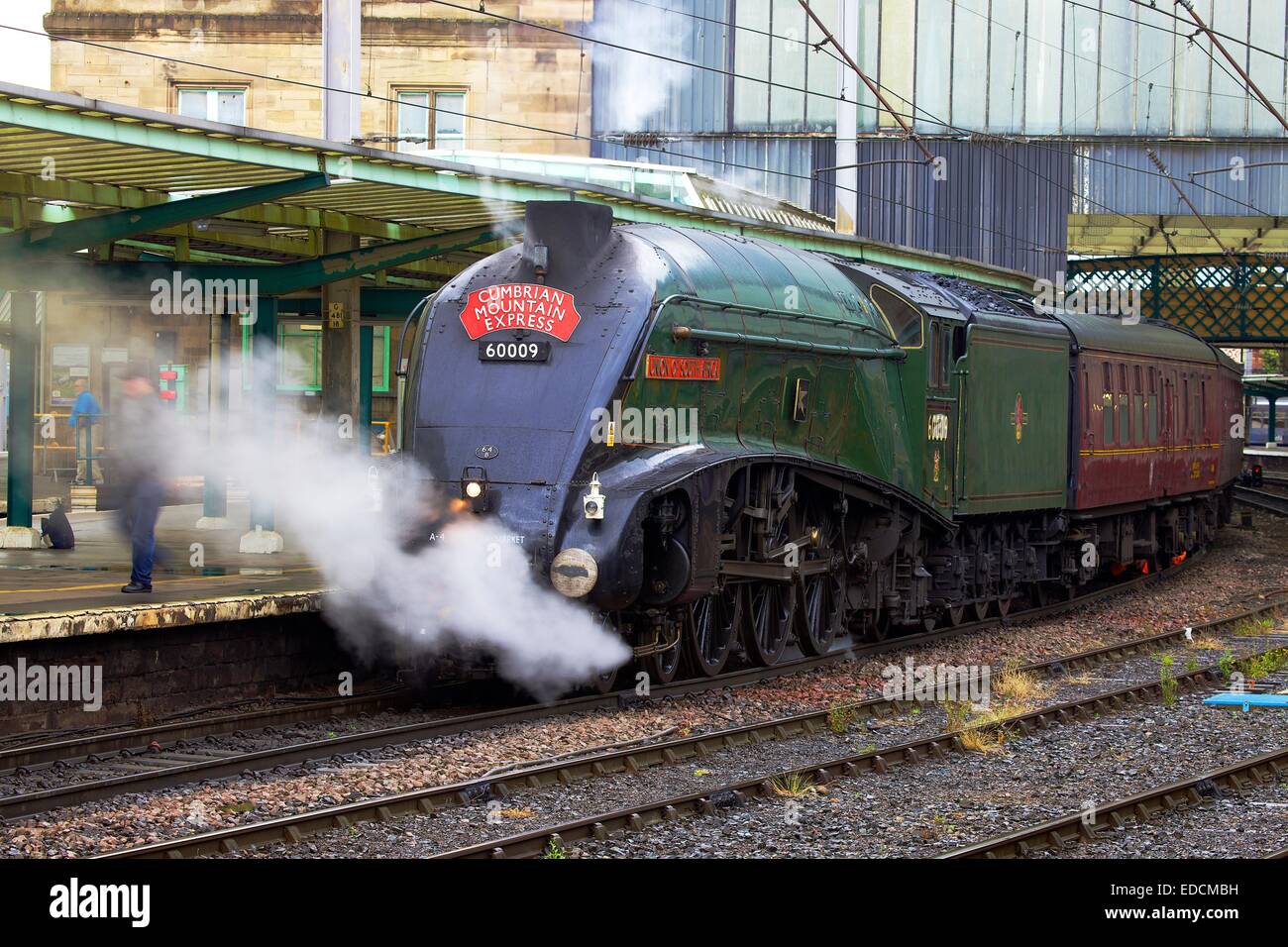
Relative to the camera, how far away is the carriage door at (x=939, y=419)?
50.2 ft

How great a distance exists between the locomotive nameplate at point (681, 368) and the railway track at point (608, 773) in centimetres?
253

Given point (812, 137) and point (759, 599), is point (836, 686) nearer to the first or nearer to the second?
point (759, 599)

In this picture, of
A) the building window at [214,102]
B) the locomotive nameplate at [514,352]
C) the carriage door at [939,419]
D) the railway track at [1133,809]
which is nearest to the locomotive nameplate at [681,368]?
the locomotive nameplate at [514,352]

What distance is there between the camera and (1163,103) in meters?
36.1

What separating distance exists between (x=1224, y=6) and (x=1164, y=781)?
1221 inches

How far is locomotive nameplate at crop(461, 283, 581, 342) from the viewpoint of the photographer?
1156 cm

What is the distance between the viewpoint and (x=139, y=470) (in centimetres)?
1216

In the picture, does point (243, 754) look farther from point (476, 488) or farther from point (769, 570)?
point (769, 570)

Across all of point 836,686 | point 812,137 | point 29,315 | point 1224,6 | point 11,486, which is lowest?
point 836,686

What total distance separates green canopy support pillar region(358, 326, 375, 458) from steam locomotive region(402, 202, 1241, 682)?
5.36 metres

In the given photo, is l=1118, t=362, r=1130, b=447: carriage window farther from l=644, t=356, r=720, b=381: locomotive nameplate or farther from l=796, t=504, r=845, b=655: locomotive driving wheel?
l=644, t=356, r=720, b=381: locomotive nameplate

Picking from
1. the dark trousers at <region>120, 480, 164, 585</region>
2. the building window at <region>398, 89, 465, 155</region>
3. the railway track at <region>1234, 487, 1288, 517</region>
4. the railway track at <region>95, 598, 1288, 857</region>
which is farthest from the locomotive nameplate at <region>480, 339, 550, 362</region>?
the building window at <region>398, 89, 465, 155</region>

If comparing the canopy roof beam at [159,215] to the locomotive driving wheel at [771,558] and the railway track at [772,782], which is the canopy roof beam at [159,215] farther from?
the railway track at [772,782]
